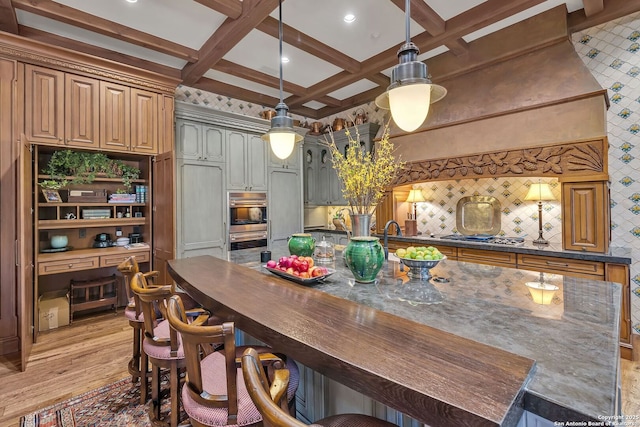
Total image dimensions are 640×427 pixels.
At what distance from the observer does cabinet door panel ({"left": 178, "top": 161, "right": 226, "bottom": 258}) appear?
390 cm

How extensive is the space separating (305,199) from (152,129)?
9.48 feet

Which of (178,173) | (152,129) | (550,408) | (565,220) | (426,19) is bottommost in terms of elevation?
(550,408)

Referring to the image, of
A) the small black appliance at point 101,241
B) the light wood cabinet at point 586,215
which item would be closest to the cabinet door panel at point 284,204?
the small black appliance at point 101,241

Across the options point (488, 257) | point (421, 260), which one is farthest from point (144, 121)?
point (488, 257)

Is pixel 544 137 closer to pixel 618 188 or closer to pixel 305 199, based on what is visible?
pixel 618 188

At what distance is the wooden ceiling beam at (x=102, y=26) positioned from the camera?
8.45 ft

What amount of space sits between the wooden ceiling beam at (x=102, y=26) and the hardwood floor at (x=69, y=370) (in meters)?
3.18

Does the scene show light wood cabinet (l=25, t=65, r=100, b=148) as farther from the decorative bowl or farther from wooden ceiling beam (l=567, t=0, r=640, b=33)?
wooden ceiling beam (l=567, t=0, r=640, b=33)

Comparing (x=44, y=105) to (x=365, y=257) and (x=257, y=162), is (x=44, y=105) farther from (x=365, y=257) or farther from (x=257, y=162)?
(x=365, y=257)

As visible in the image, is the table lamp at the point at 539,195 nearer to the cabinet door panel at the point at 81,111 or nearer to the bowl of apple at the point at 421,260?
the bowl of apple at the point at 421,260

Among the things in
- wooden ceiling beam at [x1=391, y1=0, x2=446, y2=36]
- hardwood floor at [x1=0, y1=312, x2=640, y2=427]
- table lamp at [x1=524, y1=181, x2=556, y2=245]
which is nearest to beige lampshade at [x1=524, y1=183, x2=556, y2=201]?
table lamp at [x1=524, y1=181, x2=556, y2=245]

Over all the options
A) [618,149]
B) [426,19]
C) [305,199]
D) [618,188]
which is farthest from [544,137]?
[305,199]

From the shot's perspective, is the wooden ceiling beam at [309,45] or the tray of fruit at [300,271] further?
the wooden ceiling beam at [309,45]

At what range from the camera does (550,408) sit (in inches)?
27.1
